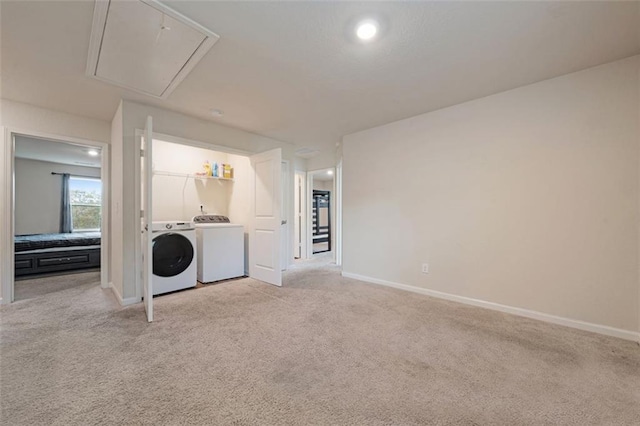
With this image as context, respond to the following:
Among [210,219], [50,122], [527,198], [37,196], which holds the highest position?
[50,122]

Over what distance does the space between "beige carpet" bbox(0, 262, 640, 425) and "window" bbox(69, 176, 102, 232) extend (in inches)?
170

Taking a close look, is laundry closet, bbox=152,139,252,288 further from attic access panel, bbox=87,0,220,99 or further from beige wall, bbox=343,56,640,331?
beige wall, bbox=343,56,640,331

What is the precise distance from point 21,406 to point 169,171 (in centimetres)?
343

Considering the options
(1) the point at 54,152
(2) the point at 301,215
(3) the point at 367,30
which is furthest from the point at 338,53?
(1) the point at 54,152

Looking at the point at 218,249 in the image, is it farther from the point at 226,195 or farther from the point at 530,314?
the point at 530,314

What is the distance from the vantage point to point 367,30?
1.78 meters

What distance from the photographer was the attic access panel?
1632 mm

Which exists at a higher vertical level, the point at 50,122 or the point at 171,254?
the point at 50,122

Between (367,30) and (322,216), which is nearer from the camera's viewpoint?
(367,30)

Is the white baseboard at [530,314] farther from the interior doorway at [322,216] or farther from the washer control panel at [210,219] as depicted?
the interior doorway at [322,216]

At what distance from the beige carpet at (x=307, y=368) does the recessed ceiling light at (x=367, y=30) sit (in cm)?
232

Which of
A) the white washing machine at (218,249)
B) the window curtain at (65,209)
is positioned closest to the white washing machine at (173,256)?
the white washing machine at (218,249)

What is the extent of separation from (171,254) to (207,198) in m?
1.50

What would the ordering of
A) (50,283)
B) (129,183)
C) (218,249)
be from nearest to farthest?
(129,183) < (50,283) < (218,249)
